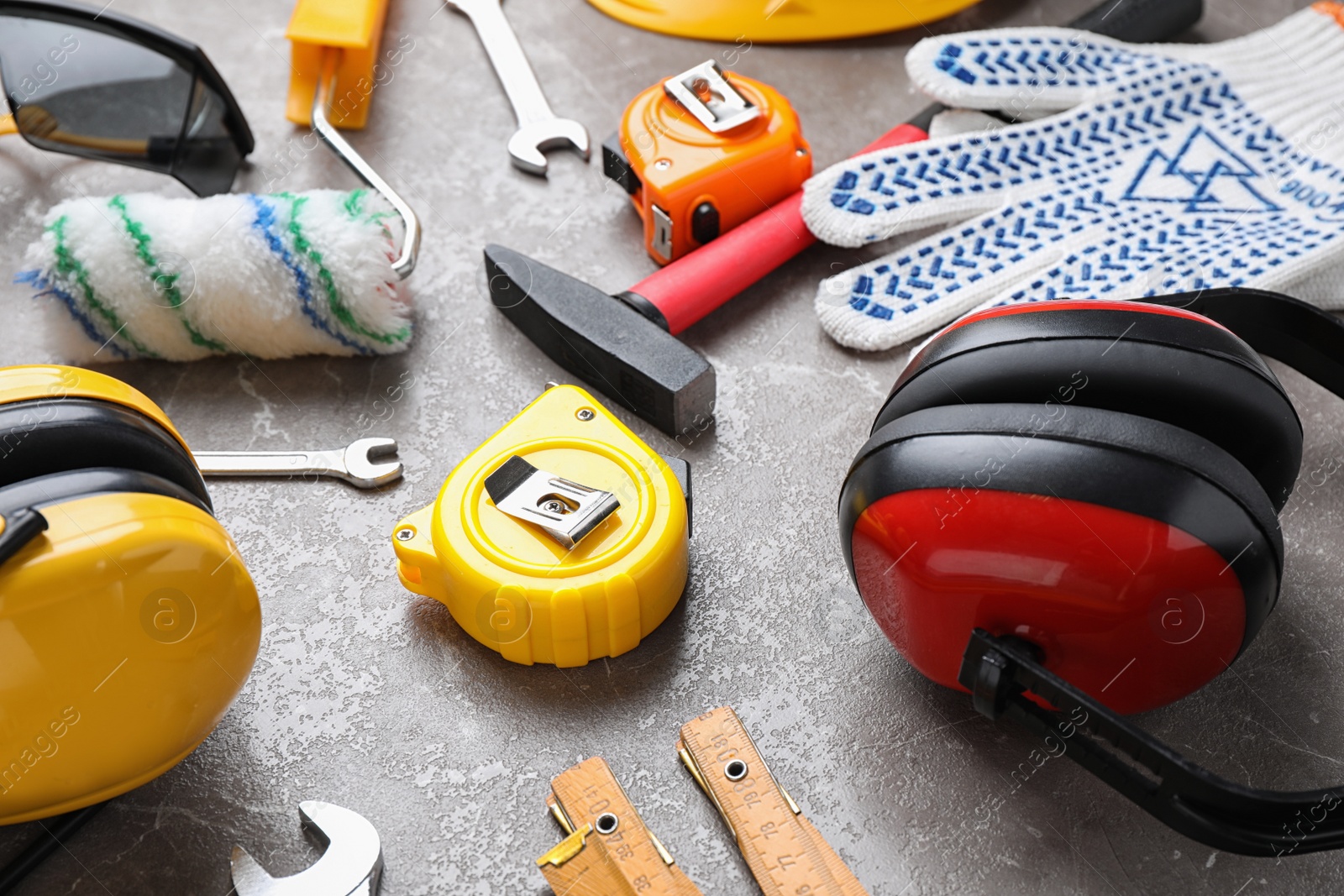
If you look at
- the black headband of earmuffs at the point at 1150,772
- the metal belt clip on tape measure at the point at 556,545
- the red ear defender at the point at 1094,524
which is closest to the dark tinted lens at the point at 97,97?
the metal belt clip on tape measure at the point at 556,545

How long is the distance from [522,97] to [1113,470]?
862 millimetres

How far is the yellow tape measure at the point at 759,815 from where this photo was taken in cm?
74

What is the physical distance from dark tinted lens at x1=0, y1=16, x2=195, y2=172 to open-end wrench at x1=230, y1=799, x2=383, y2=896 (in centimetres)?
73

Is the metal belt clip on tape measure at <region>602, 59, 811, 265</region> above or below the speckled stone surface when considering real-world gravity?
above

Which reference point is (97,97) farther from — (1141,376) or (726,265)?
(1141,376)

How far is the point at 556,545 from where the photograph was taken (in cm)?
84

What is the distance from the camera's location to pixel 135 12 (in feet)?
4.63

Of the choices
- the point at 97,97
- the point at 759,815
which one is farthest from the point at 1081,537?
the point at 97,97

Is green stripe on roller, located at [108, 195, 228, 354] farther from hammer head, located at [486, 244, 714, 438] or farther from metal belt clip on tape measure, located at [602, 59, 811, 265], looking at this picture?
metal belt clip on tape measure, located at [602, 59, 811, 265]

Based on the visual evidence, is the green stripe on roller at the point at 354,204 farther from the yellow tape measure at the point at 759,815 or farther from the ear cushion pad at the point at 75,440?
the yellow tape measure at the point at 759,815

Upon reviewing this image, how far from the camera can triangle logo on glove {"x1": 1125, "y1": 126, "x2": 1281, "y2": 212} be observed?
44.6 inches

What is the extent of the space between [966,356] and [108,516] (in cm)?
54

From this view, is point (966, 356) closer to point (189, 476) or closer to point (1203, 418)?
point (1203, 418)

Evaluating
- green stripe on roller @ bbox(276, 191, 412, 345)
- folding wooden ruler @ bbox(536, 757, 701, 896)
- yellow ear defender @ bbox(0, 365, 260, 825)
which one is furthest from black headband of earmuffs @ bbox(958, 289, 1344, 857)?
green stripe on roller @ bbox(276, 191, 412, 345)
